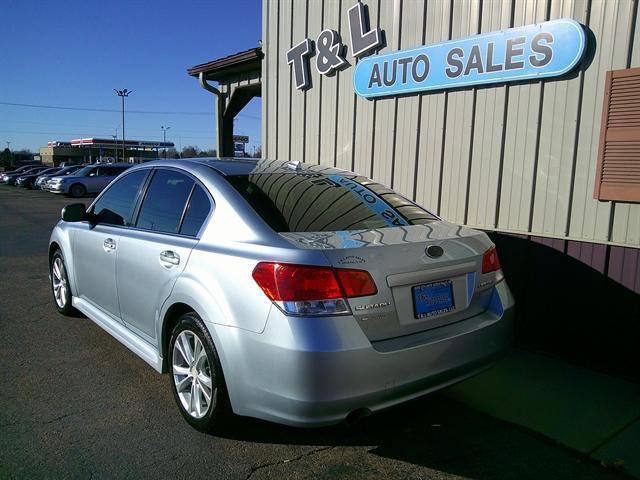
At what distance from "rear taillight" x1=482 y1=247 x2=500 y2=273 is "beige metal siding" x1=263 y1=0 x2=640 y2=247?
1.36 meters

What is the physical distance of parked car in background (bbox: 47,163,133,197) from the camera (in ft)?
79.1

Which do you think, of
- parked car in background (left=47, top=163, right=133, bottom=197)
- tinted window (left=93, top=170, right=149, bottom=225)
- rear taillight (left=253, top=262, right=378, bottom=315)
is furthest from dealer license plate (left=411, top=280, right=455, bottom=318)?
parked car in background (left=47, top=163, right=133, bottom=197)

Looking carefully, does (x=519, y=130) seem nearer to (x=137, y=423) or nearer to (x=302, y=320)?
(x=302, y=320)

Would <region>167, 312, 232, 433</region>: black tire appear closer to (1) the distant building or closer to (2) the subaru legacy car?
(2) the subaru legacy car

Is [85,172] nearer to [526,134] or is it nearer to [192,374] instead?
[526,134]

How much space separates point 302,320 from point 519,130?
9.83 feet

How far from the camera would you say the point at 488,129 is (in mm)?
4566

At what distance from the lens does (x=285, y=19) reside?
267 inches

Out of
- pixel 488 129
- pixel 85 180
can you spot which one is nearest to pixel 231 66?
pixel 488 129

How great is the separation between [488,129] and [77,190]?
24.0 metres

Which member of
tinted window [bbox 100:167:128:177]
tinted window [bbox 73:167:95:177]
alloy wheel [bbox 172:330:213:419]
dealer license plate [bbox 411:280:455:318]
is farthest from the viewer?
tinted window [bbox 100:167:128:177]

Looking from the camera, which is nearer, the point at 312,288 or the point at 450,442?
A: the point at 312,288

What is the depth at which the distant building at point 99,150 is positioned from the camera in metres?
75.8

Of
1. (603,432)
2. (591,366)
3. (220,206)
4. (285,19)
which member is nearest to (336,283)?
(220,206)
